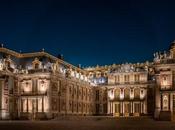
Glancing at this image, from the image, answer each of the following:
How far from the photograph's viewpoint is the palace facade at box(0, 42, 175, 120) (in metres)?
67.8

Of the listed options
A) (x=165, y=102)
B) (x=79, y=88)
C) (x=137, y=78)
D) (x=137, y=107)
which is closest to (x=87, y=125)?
(x=165, y=102)

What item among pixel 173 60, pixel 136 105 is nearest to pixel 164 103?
pixel 173 60

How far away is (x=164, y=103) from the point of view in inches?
2650

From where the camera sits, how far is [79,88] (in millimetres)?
88250

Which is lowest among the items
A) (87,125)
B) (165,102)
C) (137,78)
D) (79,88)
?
(87,125)

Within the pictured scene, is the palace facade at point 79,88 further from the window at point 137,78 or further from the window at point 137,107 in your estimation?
the window at point 137,78

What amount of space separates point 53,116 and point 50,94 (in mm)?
4734

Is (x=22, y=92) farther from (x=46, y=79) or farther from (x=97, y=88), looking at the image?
(x=97, y=88)

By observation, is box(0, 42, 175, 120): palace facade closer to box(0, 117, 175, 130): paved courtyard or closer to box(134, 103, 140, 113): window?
box(134, 103, 140, 113): window

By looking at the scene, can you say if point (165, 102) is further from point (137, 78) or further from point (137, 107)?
point (137, 78)

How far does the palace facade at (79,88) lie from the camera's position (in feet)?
222

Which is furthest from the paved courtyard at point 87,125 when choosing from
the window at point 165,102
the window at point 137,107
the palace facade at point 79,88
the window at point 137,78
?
the window at point 137,78

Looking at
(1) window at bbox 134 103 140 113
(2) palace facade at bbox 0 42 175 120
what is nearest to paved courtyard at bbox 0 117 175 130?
(2) palace facade at bbox 0 42 175 120

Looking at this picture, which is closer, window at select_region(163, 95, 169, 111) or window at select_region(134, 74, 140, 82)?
window at select_region(163, 95, 169, 111)
